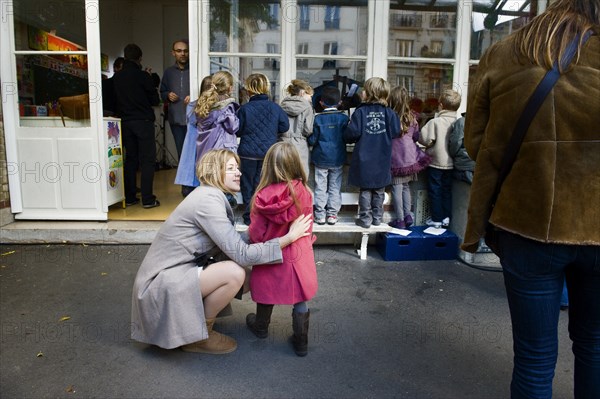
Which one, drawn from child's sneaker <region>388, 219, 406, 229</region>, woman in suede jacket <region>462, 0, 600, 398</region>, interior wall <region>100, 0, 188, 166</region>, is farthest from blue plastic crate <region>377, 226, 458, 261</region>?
interior wall <region>100, 0, 188, 166</region>

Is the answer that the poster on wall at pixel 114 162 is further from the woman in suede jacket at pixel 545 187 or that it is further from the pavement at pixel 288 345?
the woman in suede jacket at pixel 545 187

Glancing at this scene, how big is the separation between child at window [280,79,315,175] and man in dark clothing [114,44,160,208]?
Answer: 1.96m

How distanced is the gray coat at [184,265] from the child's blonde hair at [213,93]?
1.85 meters

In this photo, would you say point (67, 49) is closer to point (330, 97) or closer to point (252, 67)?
point (252, 67)

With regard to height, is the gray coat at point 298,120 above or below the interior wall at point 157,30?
below

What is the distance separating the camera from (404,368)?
8.80 ft

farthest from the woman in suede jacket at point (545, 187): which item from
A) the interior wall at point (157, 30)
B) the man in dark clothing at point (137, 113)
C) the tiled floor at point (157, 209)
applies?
the interior wall at point (157, 30)

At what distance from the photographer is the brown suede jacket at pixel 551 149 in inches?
58.7

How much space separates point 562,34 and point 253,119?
3.23 metres

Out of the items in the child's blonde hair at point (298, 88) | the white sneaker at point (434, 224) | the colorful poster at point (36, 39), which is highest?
the colorful poster at point (36, 39)

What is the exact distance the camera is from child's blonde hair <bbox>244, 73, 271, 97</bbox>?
452 cm

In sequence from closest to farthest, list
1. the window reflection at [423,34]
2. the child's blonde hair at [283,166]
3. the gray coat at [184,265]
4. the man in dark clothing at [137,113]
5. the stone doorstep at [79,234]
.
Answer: the gray coat at [184,265] → the child's blonde hair at [283,166] → the stone doorstep at [79,234] → the window reflection at [423,34] → the man in dark clothing at [137,113]

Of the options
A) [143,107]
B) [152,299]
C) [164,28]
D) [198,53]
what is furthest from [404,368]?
[164,28]

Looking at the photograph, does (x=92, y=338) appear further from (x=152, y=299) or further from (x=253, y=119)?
(x=253, y=119)
